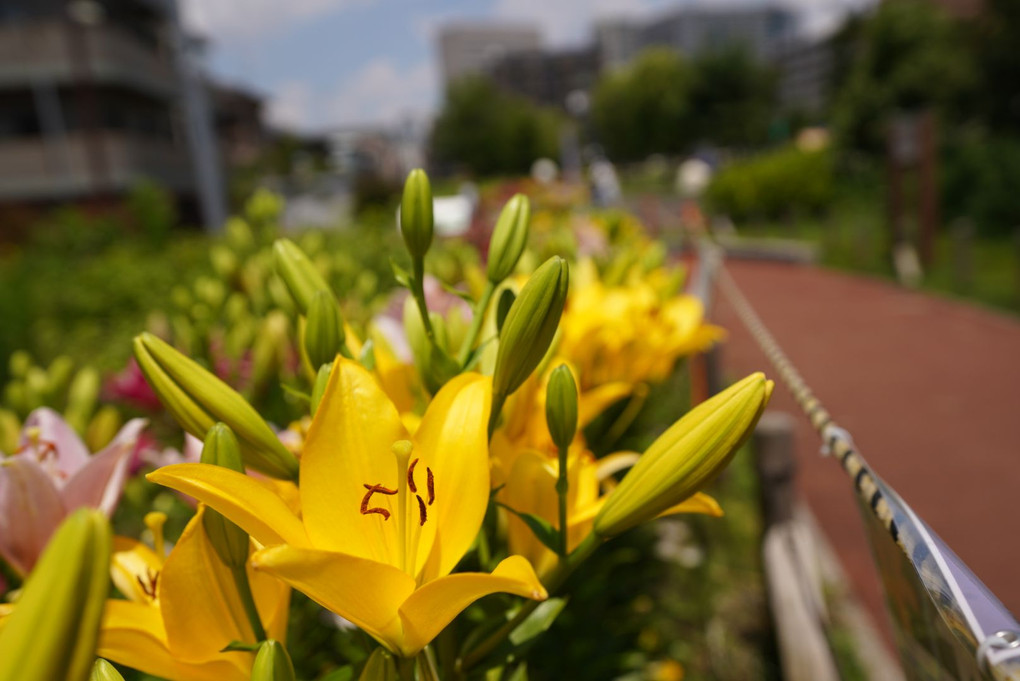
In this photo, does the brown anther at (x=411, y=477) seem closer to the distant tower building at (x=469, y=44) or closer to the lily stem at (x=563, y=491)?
the lily stem at (x=563, y=491)

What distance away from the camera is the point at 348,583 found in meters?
0.43

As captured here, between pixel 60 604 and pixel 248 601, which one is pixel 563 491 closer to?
pixel 248 601

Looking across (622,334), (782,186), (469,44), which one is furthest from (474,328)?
(469,44)

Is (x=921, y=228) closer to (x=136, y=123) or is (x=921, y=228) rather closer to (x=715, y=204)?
(x=715, y=204)

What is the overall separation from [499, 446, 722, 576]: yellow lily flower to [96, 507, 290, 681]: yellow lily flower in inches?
8.3

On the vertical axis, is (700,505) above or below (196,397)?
below

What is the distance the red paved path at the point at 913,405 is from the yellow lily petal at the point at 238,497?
3288 mm

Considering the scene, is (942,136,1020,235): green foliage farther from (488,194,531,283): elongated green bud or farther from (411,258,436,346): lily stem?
(411,258,436,346): lily stem

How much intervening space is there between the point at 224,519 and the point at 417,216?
0.29 m

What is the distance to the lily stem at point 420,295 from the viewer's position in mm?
612

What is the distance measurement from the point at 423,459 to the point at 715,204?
19297 millimetres

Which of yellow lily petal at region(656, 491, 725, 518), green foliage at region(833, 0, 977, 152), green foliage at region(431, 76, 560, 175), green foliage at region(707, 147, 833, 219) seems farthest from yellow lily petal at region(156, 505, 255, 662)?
green foliage at region(431, 76, 560, 175)

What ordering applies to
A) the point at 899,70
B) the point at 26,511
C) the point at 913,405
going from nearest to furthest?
the point at 26,511
the point at 913,405
the point at 899,70

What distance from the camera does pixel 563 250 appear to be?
1.67 metres
